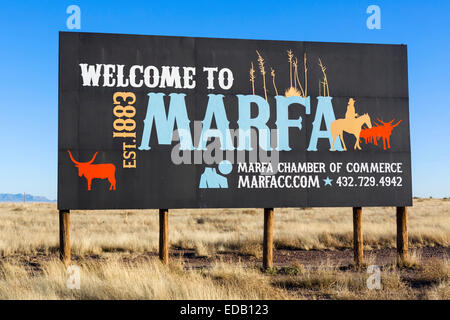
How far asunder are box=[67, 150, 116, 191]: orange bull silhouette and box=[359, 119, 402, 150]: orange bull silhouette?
660cm

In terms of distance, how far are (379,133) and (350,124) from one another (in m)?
0.87

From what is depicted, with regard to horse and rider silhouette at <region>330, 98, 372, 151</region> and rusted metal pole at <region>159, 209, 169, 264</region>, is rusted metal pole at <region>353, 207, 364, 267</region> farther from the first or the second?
rusted metal pole at <region>159, 209, 169, 264</region>

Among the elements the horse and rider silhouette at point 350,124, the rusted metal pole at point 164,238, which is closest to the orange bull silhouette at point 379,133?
the horse and rider silhouette at point 350,124

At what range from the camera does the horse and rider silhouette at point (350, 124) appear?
11789mm

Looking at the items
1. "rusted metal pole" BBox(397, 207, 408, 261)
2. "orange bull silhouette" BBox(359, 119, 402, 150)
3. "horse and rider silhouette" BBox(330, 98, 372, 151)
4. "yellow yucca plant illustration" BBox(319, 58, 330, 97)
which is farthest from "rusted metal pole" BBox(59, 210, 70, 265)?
"rusted metal pole" BBox(397, 207, 408, 261)

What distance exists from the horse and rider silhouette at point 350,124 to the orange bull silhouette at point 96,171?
581cm

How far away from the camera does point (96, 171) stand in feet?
35.2

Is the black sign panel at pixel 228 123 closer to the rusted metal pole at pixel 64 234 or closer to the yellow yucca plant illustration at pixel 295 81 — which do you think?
the yellow yucca plant illustration at pixel 295 81

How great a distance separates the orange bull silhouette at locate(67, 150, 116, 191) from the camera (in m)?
10.7

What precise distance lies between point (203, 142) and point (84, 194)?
3.16 meters
